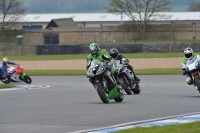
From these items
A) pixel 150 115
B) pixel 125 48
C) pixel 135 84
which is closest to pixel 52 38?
pixel 125 48

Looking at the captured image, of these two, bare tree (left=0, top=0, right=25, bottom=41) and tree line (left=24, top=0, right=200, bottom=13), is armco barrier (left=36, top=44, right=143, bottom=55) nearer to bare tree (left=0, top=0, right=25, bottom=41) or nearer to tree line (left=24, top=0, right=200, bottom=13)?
bare tree (left=0, top=0, right=25, bottom=41)

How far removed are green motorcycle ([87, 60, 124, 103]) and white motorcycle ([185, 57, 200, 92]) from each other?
2.47 metres

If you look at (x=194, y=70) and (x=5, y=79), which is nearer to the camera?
(x=194, y=70)

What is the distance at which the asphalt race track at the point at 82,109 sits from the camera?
1114 centimetres

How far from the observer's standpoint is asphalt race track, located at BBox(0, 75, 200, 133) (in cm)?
1114

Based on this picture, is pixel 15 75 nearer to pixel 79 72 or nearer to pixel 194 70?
pixel 79 72

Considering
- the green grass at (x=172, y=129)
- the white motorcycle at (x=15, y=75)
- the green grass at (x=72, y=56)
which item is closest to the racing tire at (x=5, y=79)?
the white motorcycle at (x=15, y=75)

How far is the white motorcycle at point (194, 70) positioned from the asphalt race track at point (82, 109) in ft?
1.36

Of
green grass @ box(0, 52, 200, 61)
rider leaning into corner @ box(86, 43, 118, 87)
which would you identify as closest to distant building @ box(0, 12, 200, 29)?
green grass @ box(0, 52, 200, 61)

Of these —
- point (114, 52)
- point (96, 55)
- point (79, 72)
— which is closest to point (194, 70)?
point (114, 52)

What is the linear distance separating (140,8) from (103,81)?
4909 cm

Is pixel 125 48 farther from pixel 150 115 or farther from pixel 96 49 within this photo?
pixel 150 115

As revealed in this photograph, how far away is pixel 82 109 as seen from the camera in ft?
45.7

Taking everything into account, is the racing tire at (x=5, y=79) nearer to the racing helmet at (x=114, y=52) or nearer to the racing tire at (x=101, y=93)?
the racing helmet at (x=114, y=52)
